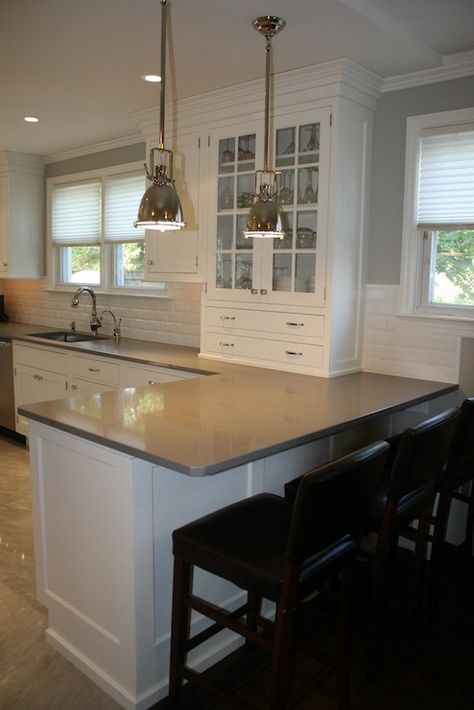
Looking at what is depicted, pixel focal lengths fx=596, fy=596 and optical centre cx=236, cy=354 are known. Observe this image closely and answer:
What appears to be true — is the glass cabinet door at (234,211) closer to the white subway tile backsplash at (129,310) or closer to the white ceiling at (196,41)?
the white ceiling at (196,41)

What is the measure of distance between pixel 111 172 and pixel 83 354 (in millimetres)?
1530

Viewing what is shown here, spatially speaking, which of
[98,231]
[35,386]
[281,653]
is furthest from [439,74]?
[35,386]

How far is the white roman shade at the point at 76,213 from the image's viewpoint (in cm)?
489

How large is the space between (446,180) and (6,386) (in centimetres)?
372

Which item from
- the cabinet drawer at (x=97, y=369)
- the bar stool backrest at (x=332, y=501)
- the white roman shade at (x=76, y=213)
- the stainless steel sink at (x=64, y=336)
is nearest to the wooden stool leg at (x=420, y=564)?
the bar stool backrest at (x=332, y=501)

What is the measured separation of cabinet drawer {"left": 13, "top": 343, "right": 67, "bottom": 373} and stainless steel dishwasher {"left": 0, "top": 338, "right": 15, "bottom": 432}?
0.12 meters

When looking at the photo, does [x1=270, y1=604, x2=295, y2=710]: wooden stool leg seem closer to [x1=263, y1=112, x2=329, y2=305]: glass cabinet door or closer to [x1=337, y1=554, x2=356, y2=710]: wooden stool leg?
[x1=337, y1=554, x2=356, y2=710]: wooden stool leg

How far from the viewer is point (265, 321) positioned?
10.7 ft

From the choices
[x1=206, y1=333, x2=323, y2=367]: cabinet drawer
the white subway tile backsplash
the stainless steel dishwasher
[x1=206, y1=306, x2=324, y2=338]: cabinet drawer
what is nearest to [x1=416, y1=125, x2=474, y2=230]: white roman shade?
[x1=206, y1=306, x2=324, y2=338]: cabinet drawer

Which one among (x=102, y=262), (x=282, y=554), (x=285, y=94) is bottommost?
(x=282, y=554)

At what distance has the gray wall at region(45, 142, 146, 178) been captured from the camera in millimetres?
4447

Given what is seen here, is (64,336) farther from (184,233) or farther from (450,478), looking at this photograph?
(450,478)

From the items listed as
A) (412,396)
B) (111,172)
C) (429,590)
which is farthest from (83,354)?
(429,590)

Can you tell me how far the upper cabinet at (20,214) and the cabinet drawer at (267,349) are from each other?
2594 mm
